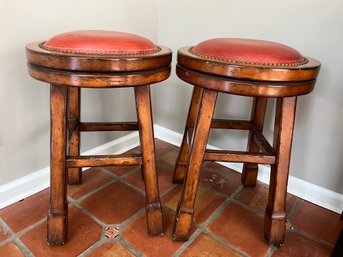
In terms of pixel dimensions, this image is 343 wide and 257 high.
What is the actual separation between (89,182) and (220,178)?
639 mm

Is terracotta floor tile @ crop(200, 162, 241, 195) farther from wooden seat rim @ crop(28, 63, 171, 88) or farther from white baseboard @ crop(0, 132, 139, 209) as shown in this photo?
wooden seat rim @ crop(28, 63, 171, 88)

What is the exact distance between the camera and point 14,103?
1.07 m

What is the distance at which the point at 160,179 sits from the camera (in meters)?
1.37

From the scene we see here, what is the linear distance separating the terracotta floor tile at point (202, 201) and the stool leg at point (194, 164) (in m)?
0.15

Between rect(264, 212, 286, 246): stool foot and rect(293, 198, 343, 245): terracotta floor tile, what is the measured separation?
0.55ft

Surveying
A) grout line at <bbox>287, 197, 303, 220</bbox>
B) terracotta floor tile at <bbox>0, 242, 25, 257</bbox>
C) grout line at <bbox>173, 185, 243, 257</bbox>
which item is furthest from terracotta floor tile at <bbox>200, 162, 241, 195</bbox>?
terracotta floor tile at <bbox>0, 242, 25, 257</bbox>

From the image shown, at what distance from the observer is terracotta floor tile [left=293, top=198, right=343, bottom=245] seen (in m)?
1.07

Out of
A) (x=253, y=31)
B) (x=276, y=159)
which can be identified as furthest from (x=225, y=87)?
(x=253, y=31)

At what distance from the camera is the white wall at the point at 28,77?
1.01m

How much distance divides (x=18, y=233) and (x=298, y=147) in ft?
3.88

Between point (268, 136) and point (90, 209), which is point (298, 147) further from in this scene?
point (90, 209)

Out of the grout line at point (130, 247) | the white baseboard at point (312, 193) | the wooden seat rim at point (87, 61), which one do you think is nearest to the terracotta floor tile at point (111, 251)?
the grout line at point (130, 247)

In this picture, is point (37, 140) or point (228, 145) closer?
point (37, 140)

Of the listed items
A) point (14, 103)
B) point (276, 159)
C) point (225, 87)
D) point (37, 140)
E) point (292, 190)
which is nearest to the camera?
point (225, 87)
